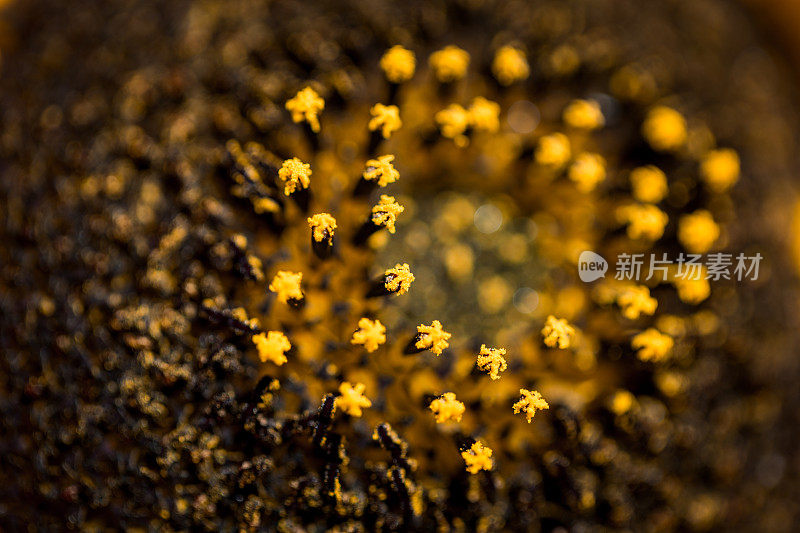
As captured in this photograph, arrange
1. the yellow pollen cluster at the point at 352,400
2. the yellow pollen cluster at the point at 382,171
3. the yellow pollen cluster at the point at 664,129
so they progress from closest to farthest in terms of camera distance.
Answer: the yellow pollen cluster at the point at 352,400 < the yellow pollen cluster at the point at 382,171 < the yellow pollen cluster at the point at 664,129

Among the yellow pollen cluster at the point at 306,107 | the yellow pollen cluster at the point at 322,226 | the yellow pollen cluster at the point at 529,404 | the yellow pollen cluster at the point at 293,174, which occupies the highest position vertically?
the yellow pollen cluster at the point at 306,107

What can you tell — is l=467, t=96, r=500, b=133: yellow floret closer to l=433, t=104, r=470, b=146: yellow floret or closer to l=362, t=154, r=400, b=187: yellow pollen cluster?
l=433, t=104, r=470, b=146: yellow floret

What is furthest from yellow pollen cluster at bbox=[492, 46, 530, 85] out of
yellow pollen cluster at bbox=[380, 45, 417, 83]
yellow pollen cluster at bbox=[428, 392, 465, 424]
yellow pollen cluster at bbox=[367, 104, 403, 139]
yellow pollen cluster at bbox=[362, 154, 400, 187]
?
yellow pollen cluster at bbox=[428, 392, 465, 424]

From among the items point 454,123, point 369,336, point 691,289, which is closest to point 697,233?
point 691,289

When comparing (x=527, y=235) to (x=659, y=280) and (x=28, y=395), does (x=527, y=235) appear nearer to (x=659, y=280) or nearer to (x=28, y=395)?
(x=659, y=280)

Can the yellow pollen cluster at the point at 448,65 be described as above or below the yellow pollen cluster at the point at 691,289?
above

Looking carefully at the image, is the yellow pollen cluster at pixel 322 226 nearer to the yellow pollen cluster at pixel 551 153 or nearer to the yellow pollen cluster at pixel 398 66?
the yellow pollen cluster at pixel 398 66

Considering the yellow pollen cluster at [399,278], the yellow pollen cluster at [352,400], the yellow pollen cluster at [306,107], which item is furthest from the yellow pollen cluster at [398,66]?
the yellow pollen cluster at [352,400]

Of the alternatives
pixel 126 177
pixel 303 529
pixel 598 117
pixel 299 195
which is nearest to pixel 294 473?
pixel 303 529
